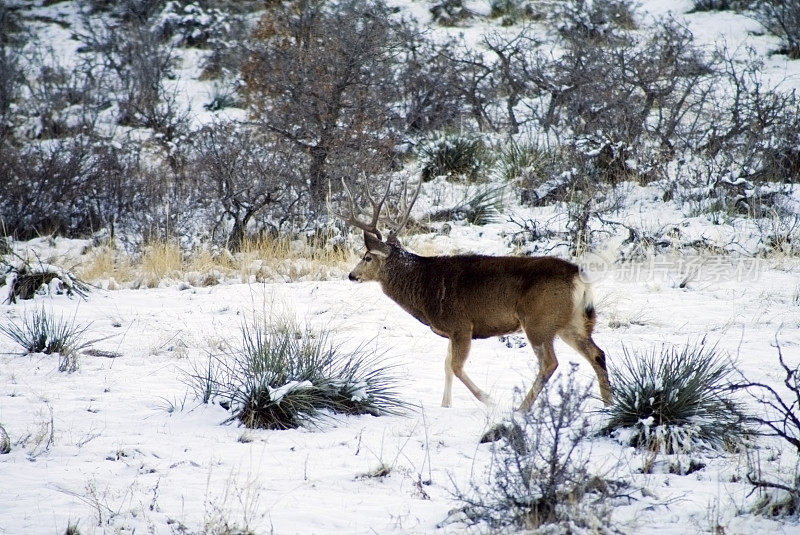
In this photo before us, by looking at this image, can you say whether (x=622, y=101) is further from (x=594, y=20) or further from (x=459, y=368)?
(x=459, y=368)

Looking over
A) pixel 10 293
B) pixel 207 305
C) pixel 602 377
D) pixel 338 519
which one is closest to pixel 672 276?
pixel 602 377

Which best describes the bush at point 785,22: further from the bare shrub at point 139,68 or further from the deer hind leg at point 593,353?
the deer hind leg at point 593,353

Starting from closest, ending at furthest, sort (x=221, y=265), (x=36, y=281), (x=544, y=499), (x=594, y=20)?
1. (x=544, y=499)
2. (x=36, y=281)
3. (x=221, y=265)
4. (x=594, y=20)

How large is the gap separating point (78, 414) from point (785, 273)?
8624mm

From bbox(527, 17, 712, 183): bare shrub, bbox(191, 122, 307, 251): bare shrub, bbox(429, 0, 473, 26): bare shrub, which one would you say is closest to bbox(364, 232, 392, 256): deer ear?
bbox(191, 122, 307, 251): bare shrub

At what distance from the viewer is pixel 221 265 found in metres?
11.6

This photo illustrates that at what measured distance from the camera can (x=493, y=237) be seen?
12.9 metres

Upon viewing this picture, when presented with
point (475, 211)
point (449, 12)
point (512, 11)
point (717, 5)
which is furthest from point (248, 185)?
point (717, 5)

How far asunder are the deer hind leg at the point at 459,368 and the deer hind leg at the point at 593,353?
0.76 metres

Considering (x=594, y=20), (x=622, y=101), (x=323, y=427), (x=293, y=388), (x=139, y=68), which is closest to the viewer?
(x=323, y=427)

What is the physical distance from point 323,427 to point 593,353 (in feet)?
7.04

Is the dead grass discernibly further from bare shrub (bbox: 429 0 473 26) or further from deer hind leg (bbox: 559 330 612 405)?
bare shrub (bbox: 429 0 473 26)

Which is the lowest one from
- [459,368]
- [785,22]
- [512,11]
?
[459,368]

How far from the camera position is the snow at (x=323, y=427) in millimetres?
3820
